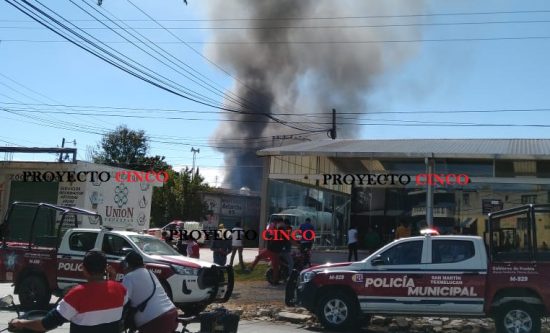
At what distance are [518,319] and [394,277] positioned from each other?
6.42 feet

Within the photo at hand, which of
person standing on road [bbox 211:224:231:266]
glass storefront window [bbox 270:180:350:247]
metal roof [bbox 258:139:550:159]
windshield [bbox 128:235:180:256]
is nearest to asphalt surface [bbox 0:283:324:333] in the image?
windshield [bbox 128:235:180:256]

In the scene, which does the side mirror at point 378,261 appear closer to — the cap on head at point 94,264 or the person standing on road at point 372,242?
the cap on head at point 94,264

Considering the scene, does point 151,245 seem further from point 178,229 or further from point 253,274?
point 178,229

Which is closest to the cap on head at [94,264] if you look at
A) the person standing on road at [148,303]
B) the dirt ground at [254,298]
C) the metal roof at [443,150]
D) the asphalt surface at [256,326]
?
the person standing on road at [148,303]

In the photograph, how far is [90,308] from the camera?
4.02 meters

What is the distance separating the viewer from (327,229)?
22.8 metres

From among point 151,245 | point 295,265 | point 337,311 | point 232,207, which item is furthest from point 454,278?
point 232,207

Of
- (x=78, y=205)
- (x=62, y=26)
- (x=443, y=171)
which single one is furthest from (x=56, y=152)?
(x=443, y=171)

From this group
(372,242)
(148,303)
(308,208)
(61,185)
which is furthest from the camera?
(61,185)

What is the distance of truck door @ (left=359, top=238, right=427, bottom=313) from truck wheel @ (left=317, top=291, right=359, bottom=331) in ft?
0.70

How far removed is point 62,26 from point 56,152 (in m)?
16.4

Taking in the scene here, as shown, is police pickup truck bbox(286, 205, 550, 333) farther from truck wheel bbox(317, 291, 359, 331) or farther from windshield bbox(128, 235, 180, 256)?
windshield bbox(128, 235, 180, 256)

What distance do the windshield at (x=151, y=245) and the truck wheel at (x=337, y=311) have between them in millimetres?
3185

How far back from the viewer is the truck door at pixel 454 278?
9.41 meters
